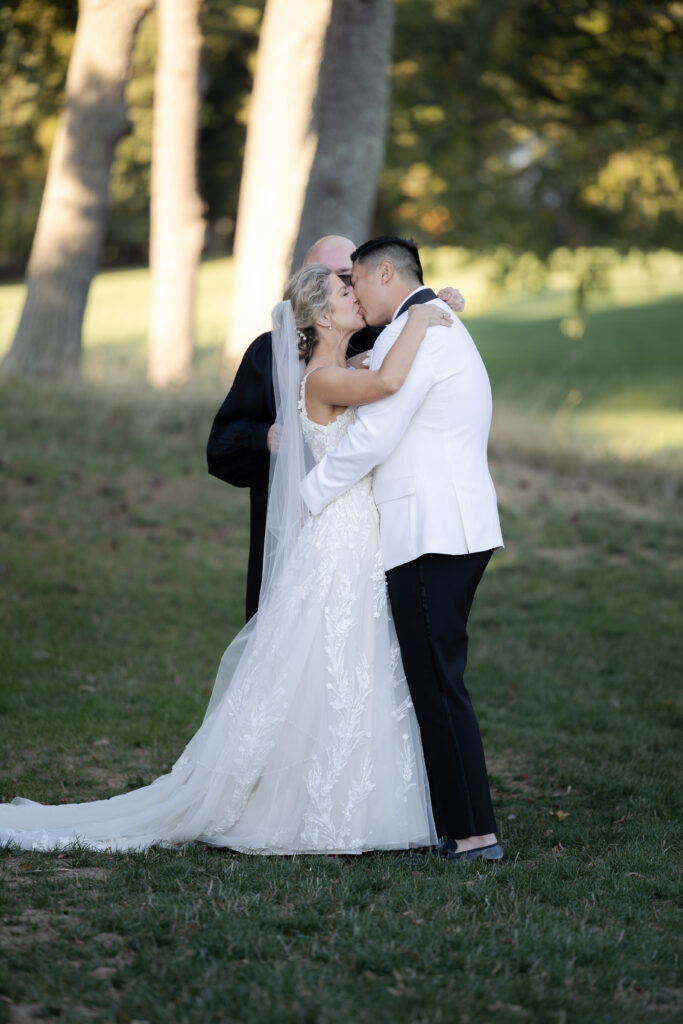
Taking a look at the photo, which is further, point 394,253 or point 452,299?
point 452,299

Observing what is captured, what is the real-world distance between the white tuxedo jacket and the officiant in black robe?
22.2 inches

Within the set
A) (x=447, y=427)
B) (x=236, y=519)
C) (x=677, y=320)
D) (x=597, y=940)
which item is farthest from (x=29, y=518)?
(x=677, y=320)

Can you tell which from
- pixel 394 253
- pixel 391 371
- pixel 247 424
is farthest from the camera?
pixel 247 424

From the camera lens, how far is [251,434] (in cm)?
511

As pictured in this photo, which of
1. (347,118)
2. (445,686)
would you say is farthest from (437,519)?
(347,118)

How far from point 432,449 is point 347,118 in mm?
8010

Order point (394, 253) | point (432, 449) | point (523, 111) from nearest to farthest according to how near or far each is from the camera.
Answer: point (432, 449) → point (394, 253) → point (523, 111)

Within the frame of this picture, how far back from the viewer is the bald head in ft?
17.4

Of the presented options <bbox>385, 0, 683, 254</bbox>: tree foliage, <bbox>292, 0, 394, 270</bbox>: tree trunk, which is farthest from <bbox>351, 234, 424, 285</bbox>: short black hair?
<bbox>385, 0, 683, 254</bbox>: tree foliage

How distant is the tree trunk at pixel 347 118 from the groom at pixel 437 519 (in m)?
7.23

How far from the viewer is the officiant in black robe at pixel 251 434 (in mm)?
5109

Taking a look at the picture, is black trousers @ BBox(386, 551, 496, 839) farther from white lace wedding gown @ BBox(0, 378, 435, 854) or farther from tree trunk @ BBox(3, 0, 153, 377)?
tree trunk @ BBox(3, 0, 153, 377)

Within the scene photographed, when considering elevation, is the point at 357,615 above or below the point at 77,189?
below

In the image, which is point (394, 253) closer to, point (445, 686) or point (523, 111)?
point (445, 686)
